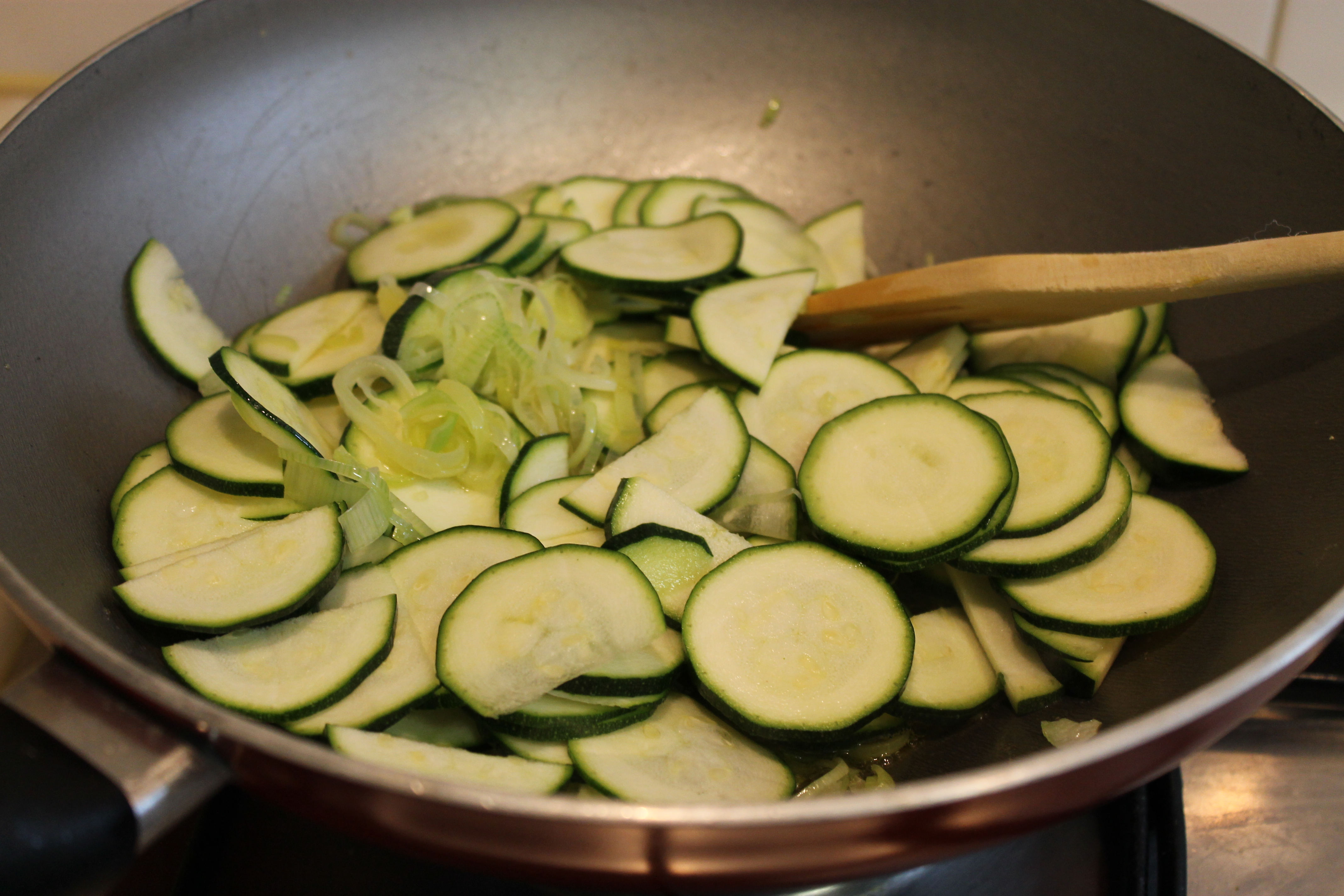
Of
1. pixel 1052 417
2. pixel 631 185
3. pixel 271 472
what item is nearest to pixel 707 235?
pixel 631 185

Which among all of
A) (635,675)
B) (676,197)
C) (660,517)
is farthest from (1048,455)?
(676,197)

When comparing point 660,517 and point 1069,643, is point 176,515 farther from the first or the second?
point 1069,643

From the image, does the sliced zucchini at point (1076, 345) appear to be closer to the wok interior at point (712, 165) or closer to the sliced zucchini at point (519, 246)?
the wok interior at point (712, 165)

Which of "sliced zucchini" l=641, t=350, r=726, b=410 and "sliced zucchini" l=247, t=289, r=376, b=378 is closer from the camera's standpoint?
"sliced zucchini" l=247, t=289, r=376, b=378

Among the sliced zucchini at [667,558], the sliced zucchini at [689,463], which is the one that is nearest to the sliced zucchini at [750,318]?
the sliced zucchini at [689,463]

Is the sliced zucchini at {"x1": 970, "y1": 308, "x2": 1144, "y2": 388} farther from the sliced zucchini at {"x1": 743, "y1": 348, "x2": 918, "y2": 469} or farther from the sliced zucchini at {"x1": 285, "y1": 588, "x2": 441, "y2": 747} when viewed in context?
the sliced zucchini at {"x1": 285, "y1": 588, "x2": 441, "y2": 747}

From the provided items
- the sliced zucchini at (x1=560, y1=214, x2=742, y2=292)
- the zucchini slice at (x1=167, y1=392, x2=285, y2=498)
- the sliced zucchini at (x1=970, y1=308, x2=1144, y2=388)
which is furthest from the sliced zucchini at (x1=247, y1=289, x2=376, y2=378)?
the sliced zucchini at (x1=970, y1=308, x2=1144, y2=388)

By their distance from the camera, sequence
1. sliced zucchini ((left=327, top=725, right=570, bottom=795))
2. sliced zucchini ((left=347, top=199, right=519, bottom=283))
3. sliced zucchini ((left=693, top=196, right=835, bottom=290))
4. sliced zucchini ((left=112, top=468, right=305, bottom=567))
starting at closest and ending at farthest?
sliced zucchini ((left=327, top=725, right=570, bottom=795)), sliced zucchini ((left=112, top=468, right=305, bottom=567)), sliced zucchini ((left=347, top=199, right=519, bottom=283)), sliced zucchini ((left=693, top=196, right=835, bottom=290))
